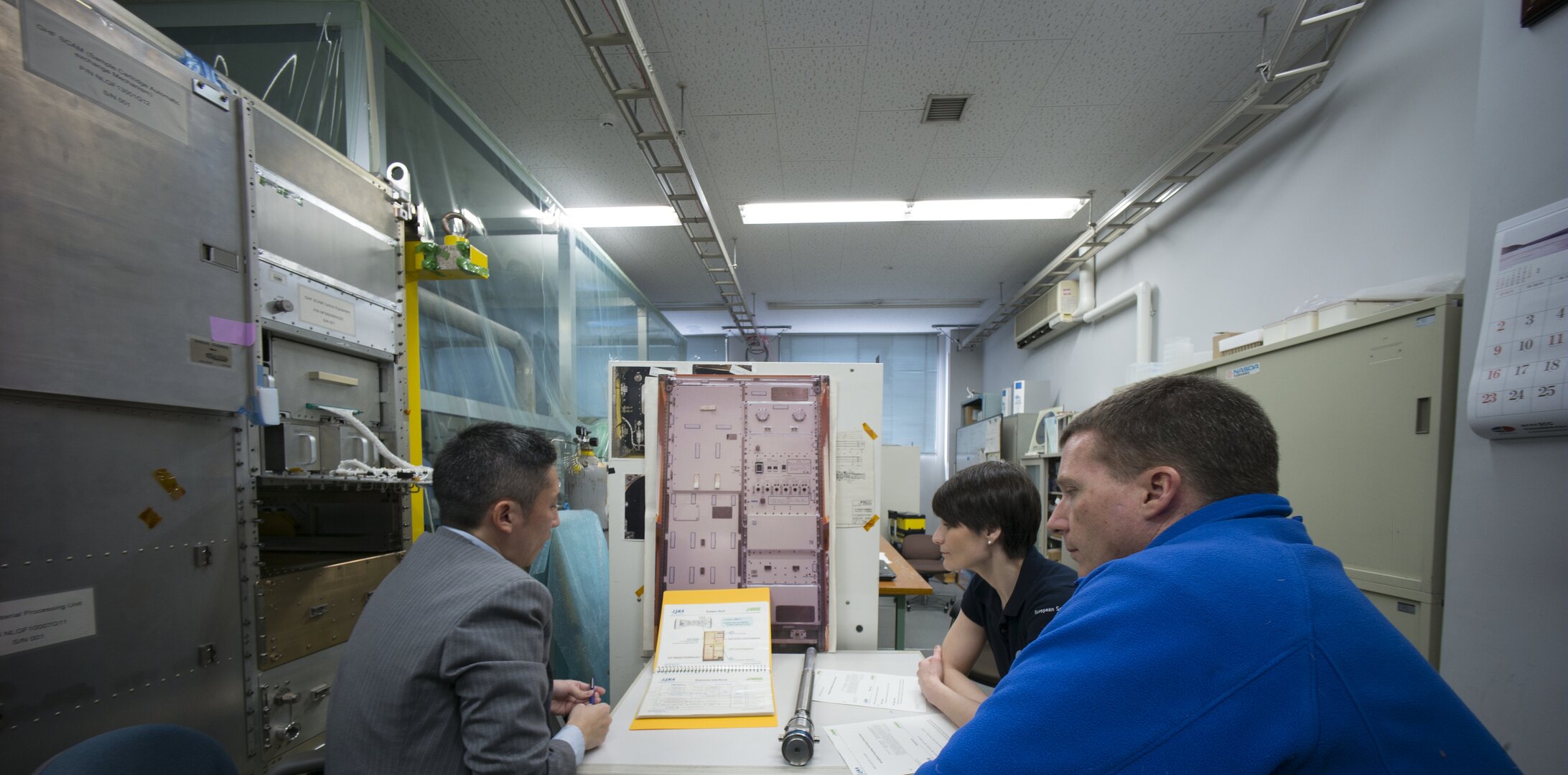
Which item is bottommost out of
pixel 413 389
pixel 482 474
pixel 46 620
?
pixel 46 620

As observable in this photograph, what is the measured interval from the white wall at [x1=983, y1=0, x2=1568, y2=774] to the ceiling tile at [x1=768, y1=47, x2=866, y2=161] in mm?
2151

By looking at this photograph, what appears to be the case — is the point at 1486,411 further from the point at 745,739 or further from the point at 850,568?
the point at 745,739

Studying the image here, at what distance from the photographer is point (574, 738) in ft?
3.78

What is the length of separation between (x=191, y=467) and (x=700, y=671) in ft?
4.28

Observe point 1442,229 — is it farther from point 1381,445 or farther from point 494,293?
point 494,293

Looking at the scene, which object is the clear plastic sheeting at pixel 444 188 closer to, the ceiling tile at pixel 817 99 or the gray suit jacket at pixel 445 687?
the gray suit jacket at pixel 445 687

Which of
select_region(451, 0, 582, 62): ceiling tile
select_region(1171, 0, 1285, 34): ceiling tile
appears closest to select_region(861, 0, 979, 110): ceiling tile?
select_region(1171, 0, 1285, 34): ceiling tile

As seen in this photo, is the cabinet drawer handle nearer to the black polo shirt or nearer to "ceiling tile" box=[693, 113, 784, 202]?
the black polo shirt

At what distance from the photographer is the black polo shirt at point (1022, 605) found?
138 centimetres

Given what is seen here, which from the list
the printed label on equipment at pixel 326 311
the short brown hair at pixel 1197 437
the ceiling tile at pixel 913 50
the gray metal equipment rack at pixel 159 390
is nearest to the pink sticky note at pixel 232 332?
the gray metal equipment rack at pixel 159 390

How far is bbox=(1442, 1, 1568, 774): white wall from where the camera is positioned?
1177 millimetres

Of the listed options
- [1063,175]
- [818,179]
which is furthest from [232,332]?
[1063,175]

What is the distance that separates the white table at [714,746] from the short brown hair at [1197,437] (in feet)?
2.66

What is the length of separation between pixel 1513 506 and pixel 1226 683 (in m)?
1.39
